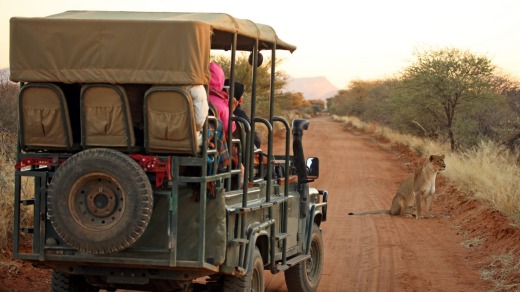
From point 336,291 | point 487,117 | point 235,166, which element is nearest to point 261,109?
point 487,117

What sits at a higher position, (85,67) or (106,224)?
(85,67)

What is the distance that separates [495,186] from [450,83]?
44.8ft

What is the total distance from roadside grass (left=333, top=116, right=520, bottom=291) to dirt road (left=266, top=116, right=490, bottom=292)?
0.89 ft

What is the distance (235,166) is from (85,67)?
163 cm

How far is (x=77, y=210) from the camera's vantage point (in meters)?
6.17

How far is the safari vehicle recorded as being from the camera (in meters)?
6.13

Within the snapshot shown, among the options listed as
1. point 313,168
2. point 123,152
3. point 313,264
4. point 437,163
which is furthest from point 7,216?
point 437,163

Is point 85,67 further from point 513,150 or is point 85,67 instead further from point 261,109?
point 261,109

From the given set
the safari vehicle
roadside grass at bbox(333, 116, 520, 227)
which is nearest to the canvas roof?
the safari vehicle

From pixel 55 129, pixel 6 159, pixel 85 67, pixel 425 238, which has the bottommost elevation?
pixel 425 238

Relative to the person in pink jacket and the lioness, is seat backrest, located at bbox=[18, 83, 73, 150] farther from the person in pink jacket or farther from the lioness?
the lioness

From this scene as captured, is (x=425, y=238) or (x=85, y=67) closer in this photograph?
(x=85, y=67)

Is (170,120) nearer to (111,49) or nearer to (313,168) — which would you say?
(111,49)

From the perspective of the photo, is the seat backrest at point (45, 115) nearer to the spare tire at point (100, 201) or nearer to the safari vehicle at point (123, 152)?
the safari vehicle at point (123, 152)
